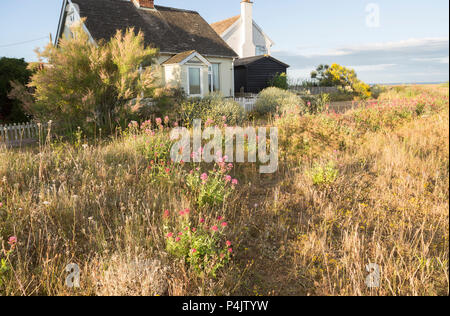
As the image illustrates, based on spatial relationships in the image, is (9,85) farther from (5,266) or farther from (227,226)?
(227,226)

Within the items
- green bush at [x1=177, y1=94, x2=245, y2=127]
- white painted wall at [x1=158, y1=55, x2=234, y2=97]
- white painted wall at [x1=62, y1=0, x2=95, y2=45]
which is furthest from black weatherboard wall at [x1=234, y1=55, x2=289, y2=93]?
white painted wall at [x1=62, y1=0, x2=95, y2=45]

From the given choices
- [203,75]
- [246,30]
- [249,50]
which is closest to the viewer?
[203,75]

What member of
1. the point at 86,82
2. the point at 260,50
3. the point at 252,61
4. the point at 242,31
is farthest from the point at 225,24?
the point at 86,82

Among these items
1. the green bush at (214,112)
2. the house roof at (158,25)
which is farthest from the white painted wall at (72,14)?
the green bush at (214,112)

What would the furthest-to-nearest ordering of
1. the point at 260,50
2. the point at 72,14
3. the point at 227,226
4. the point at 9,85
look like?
the point at 260,50
the point at 72,14
the point at 9,85
the point at 227,226

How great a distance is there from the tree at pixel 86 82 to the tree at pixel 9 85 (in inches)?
167

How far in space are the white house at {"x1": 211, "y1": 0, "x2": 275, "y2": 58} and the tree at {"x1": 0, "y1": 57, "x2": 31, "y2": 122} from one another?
1616 centimetres

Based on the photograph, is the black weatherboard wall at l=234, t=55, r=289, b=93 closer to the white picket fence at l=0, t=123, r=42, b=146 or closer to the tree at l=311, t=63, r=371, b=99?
the tree at l=311, t=63, r=371, b=99

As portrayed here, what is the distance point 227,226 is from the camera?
3961 mm

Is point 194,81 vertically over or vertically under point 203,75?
under

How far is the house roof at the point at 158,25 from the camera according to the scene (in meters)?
16.5

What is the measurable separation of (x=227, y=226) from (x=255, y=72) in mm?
20303
